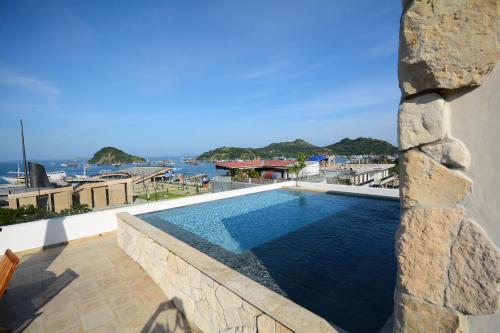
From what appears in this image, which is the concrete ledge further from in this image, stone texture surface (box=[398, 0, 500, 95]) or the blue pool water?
Answer: stone texture surface (box=[398, 0, 500, 95])

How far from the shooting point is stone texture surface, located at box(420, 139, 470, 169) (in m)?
1.26

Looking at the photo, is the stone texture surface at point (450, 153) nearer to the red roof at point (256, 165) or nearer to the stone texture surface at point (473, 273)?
the stone texture surface at point (473, 273)

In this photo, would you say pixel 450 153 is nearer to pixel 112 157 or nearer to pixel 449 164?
pixel 449 164

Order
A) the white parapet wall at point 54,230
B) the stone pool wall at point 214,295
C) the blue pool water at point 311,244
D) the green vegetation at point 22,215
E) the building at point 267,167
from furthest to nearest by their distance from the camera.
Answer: the building at point 267,167 → the green vegetation at point 22,215 → the white parapet wall at point 54,230 → the blue pool water at point 311,244 → the stone pool wall at point 214,295

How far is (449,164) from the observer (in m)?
1.31

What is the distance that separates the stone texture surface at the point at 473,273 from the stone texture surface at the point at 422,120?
460 mm

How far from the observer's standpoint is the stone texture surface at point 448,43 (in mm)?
1163

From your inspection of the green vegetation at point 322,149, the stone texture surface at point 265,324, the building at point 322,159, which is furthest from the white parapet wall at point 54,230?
the green vegetation at point 322,149

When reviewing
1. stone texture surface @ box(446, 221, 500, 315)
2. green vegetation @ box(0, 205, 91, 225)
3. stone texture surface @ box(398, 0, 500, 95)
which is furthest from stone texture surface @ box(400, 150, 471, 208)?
green vegetation @ box(0, 205, 91, 225)

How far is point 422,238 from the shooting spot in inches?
54.1

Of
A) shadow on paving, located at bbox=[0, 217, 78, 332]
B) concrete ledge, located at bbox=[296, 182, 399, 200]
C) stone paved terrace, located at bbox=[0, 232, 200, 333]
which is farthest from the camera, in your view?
concrete ledge, located at bbox=[296, 182, 399, 200]

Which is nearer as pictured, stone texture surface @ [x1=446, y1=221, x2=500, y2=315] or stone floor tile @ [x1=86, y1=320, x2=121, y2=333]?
stone texture surface @ [x1=446, y1=221, x2=500, y2=315]

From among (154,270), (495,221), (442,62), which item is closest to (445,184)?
(495,221)

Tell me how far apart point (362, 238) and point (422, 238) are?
659 centimetres
